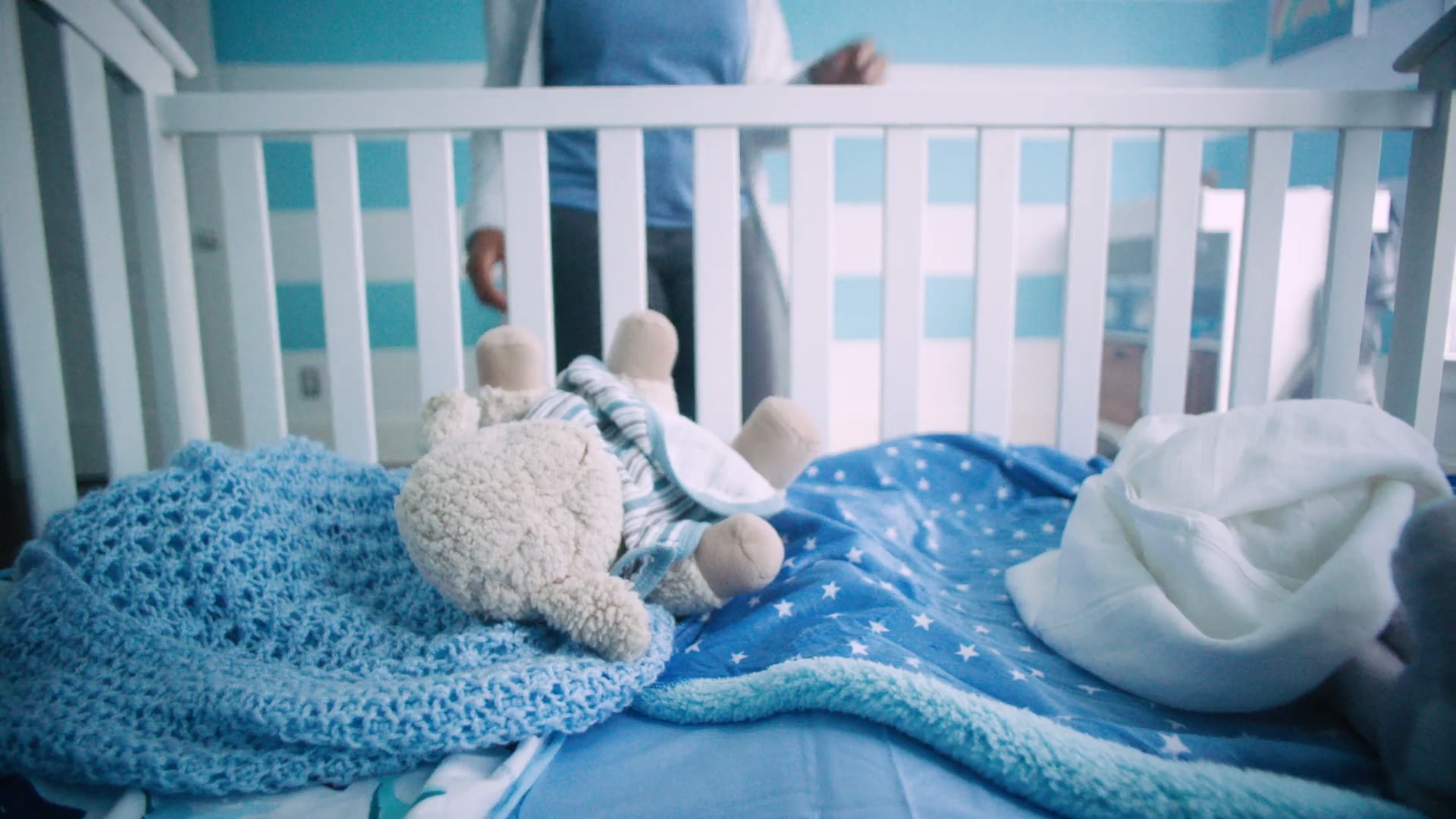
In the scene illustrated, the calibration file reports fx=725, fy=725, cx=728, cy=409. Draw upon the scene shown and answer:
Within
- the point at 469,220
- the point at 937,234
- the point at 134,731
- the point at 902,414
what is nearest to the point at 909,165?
the point at 902,414

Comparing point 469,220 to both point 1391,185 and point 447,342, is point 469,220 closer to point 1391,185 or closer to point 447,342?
point 447,342

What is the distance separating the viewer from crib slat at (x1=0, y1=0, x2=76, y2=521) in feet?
2.27

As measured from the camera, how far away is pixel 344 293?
967 mm

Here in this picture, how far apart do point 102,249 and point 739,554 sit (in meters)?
0.82

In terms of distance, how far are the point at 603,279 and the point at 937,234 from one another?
6.16 ft

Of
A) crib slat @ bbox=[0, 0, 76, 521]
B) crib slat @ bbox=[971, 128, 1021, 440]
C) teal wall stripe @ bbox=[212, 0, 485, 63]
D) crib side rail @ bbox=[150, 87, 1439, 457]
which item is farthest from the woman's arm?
teal wall stripe @ bbox=[212, 0, 485, 63]

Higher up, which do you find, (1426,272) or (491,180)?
(491,180)

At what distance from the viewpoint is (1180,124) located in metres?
0.96

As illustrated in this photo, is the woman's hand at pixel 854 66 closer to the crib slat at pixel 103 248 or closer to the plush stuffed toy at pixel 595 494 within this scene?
→ the plush stuffed toy at pixel 595 494

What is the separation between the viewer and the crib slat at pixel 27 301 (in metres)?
0.69

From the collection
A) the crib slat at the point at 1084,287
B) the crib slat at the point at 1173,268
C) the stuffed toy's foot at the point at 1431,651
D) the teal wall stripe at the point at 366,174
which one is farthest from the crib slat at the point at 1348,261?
the teal wall stripe at the point at 366,174

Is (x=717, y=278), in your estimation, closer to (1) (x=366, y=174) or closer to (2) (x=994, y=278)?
(2) (x=994, y=278)

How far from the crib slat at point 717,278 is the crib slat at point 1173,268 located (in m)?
0.58

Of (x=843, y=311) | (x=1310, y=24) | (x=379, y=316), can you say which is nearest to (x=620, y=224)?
(x=843, y=311)
